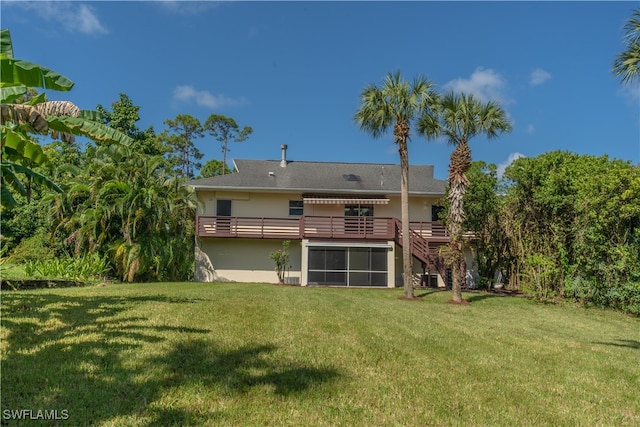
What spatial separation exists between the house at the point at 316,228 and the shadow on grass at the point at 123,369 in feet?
50.7

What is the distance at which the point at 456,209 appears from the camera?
15.6 metres

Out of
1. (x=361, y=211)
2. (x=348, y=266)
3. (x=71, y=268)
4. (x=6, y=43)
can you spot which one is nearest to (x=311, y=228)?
(x=348, y=266)

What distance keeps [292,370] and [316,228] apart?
57.1ft

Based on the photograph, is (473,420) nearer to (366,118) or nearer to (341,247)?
(366,118)

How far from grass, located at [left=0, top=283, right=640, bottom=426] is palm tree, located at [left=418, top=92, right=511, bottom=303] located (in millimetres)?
6665

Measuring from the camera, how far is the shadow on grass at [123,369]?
11.9ft

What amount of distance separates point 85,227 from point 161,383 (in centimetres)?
1706

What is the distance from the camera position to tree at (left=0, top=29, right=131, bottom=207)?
5136 mm

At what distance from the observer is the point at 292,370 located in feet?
16.2

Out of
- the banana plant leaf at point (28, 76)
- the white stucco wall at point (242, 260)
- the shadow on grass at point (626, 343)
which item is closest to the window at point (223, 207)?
the white stucco wall at point (242, 260)

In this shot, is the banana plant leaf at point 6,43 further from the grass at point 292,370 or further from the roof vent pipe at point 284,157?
the roof vent pipe at point 284,157

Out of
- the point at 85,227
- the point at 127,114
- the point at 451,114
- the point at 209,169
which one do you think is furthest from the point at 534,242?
the point at 209,169

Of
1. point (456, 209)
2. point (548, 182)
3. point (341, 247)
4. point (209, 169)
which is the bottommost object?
point (341, 247)

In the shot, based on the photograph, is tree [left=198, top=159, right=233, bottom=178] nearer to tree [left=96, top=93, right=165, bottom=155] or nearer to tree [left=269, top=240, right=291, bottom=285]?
tree [left=96, top=93, right=165, bottom=155]
